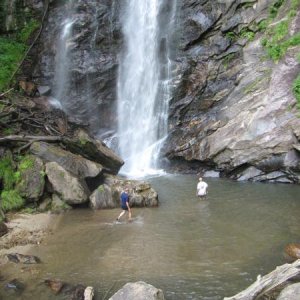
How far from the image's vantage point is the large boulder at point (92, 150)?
69.7 feet

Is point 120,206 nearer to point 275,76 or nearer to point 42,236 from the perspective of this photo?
point 42,236

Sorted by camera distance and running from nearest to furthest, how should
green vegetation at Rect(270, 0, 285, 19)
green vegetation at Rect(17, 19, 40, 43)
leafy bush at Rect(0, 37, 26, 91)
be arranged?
green vegetation at Rect(270, 0, 285, 19)
leafy bush at Rect(0, 37, 26, 91)
green vegetation at Rect(17, 19, 40, 43)

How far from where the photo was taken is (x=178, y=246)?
13883 millimetres

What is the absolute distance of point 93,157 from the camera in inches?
853

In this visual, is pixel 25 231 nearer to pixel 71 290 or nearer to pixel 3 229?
pixel 3 229

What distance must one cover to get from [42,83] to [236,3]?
14512 millimetres

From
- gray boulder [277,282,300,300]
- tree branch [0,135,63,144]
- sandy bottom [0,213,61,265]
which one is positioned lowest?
sandy bottom [0,213,61,265]

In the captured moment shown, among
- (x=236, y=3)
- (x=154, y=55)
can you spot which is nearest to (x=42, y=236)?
(x=154, y=55)

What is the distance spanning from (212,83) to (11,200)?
15090 mm

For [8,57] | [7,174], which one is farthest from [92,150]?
[8,57]

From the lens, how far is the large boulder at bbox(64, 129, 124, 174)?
2123cm

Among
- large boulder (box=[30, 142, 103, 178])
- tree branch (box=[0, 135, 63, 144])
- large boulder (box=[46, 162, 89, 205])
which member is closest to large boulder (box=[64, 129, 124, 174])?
tree branch (box=[0, 135, 63, 144])

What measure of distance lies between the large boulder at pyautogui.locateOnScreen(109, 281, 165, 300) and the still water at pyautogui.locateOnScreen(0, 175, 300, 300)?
975 millimetres

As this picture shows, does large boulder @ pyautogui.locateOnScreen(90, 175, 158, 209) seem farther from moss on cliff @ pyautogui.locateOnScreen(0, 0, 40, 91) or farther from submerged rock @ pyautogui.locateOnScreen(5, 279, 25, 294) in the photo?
moss on cliff @ pyautogui.locateOnScreen(0, 0, 40, 91)
